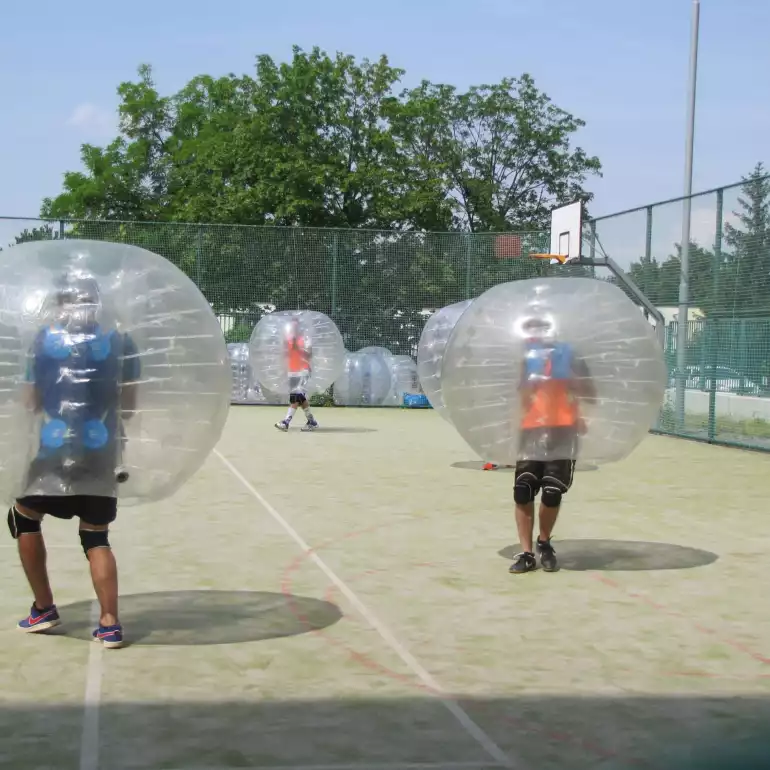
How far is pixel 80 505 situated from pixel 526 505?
9.92 feet

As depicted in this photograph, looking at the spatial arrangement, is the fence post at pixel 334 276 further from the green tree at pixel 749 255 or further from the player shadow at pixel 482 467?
the player shadow at pixel 482 467

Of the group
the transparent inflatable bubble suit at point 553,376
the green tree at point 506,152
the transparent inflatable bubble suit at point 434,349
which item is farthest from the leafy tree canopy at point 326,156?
the transparent inflatable bubble suit at point 553,376

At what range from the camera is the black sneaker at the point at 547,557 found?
7.63 meters

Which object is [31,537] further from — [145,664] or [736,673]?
[736,673]

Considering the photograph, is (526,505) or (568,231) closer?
(526,505)

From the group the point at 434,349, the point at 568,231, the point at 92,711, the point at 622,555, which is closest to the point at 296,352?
the point at 434,349

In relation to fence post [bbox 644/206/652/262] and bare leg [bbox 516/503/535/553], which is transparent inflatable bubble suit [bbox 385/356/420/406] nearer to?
fence post [bbox 644/206/652/262]

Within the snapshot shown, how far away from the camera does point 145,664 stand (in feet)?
17.5

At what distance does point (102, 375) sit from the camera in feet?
17.6

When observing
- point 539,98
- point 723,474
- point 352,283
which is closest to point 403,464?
point 723,474

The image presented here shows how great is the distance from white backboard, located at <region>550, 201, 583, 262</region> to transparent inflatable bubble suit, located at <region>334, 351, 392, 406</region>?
4837 millimetres

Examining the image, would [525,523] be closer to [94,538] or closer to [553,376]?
[553,376]

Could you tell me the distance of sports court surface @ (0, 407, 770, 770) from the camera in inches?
171

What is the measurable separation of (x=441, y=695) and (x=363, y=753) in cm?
75
